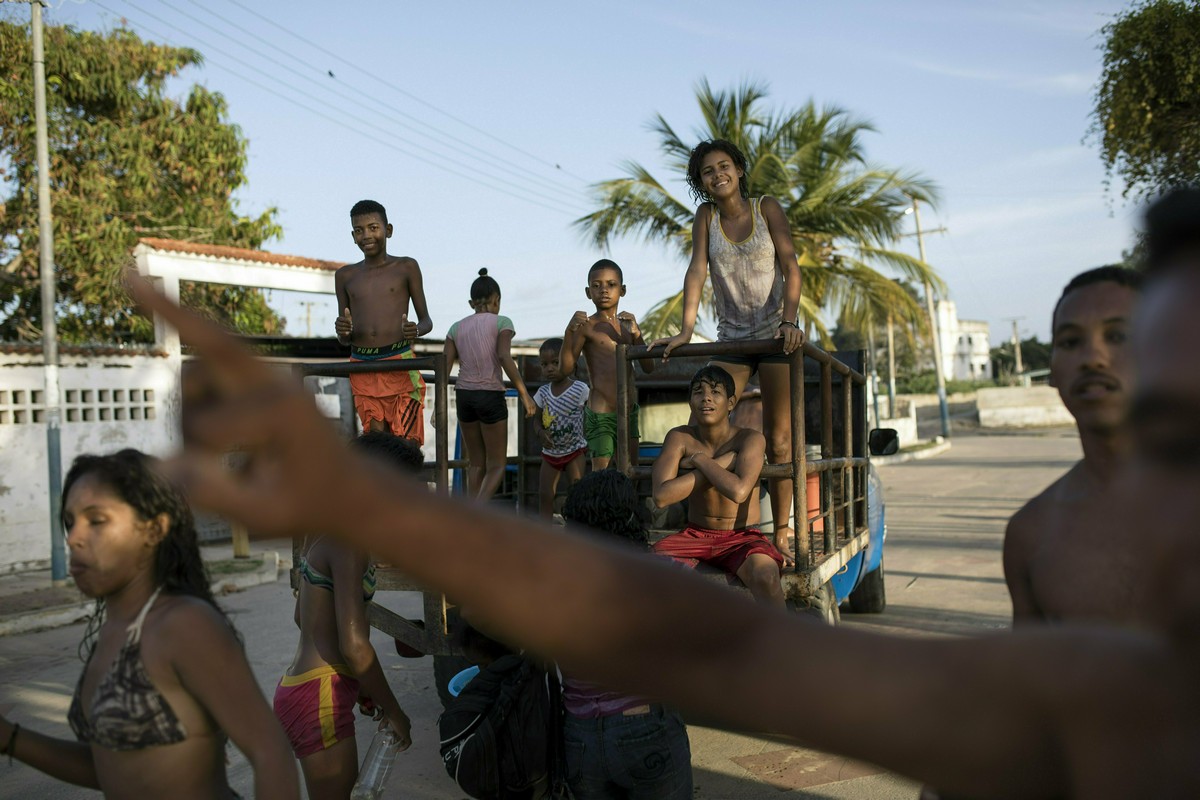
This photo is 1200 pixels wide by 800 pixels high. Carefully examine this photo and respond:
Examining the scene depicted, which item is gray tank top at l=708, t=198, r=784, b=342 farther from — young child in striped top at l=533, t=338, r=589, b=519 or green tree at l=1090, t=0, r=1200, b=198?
green tree at l=1090, t=0, r=1200, b=198

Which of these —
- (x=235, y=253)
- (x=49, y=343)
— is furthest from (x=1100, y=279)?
(x=235, y=253)

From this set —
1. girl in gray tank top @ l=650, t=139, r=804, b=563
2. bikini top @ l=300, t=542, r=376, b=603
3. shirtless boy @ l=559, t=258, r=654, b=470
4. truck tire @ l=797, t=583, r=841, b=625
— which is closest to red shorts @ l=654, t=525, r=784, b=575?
truck tire @ l=797, t=583, r=841, b=625

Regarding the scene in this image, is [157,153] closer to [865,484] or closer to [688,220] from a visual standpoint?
[688,220]

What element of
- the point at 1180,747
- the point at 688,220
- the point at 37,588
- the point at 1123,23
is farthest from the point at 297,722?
the point at 688,220

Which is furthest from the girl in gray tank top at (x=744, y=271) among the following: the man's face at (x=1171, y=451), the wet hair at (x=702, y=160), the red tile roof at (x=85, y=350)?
the red tile roof at (x=85, y=350)

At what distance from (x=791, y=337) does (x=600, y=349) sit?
1844mm

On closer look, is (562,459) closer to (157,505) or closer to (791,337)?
(791,337)

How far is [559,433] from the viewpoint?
21.3ft

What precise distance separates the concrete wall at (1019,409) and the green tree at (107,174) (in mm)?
31313

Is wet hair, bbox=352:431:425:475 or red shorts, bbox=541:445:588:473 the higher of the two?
wet hair, bbox=352:431:425:475

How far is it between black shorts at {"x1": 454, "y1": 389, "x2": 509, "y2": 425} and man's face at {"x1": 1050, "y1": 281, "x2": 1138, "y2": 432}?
4.53m

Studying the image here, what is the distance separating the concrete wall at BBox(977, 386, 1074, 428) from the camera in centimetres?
4038

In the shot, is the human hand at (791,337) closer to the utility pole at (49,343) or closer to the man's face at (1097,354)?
the man's face at (1097,354)

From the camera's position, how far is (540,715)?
10.6ft
